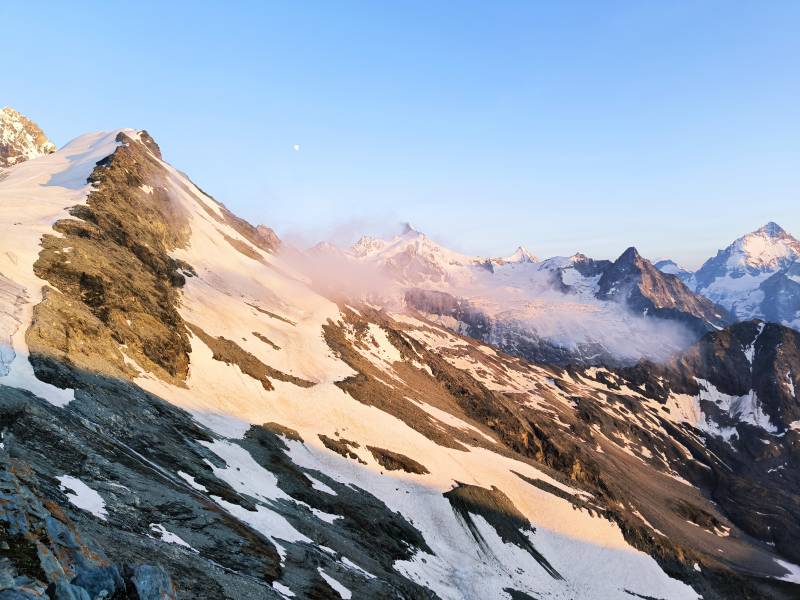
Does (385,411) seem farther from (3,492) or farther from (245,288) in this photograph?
(3,492)

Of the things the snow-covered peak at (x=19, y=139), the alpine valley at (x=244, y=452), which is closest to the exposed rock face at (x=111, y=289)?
the alpine valley at (x=244, y=452)

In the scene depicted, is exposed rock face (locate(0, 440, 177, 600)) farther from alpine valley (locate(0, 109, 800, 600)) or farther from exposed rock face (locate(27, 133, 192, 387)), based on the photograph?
exposed rock face (locate(27, 133, 192, 387))

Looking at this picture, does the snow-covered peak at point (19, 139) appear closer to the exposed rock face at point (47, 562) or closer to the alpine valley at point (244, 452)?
the alpine valley at point (244, 452)

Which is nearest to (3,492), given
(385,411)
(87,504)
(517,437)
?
(87,504)

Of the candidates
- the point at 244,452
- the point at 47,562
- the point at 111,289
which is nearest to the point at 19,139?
the point at 111,289

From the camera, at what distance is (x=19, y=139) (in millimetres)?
188750

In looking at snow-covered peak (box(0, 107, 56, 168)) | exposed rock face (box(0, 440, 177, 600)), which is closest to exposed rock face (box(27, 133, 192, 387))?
exposed rock face (box(0, 440, 177, 600))

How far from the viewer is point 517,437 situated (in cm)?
12350

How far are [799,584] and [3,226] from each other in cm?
15184

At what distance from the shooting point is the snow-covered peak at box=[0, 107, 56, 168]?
18112cm

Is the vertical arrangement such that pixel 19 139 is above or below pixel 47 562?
above

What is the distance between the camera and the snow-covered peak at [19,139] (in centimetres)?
18112

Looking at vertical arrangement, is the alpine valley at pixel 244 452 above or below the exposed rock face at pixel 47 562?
below

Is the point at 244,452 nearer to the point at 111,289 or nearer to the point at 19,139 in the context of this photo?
the point at 111,289
